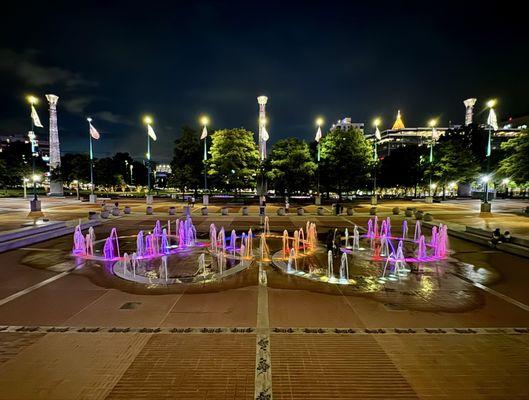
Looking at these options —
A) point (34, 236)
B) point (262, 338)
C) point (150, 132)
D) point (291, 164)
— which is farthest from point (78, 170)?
point (262, 338)

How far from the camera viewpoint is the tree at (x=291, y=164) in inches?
1606

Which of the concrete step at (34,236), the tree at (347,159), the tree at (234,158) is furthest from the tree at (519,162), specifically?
the concrete step at (34,236)

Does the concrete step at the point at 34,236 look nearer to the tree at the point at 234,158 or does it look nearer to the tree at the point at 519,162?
the tree at the point at 234,158

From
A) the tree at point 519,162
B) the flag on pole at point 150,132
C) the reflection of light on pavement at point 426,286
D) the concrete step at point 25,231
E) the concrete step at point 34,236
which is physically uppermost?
the flag on pole at point 150,132

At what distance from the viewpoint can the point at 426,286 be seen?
9.62 meters

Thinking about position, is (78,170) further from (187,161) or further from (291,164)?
(291,164)

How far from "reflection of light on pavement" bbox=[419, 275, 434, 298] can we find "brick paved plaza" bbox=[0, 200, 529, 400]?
9 centimetres

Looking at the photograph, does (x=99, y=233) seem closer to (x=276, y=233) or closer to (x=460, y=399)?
(x=276, y=233)

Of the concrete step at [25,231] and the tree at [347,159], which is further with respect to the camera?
the tree at [347,159]

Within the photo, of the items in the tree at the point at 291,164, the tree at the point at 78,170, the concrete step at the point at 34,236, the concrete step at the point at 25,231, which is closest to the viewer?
the concrete step at the point at 34,236

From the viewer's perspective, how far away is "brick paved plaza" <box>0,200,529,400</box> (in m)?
4.76

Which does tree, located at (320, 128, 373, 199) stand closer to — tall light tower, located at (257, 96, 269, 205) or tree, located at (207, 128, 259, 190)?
tall light tower, located at (257, 96, 269, 205)

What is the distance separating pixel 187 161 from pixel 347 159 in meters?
24.8

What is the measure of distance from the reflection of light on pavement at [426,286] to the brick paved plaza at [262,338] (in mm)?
88
